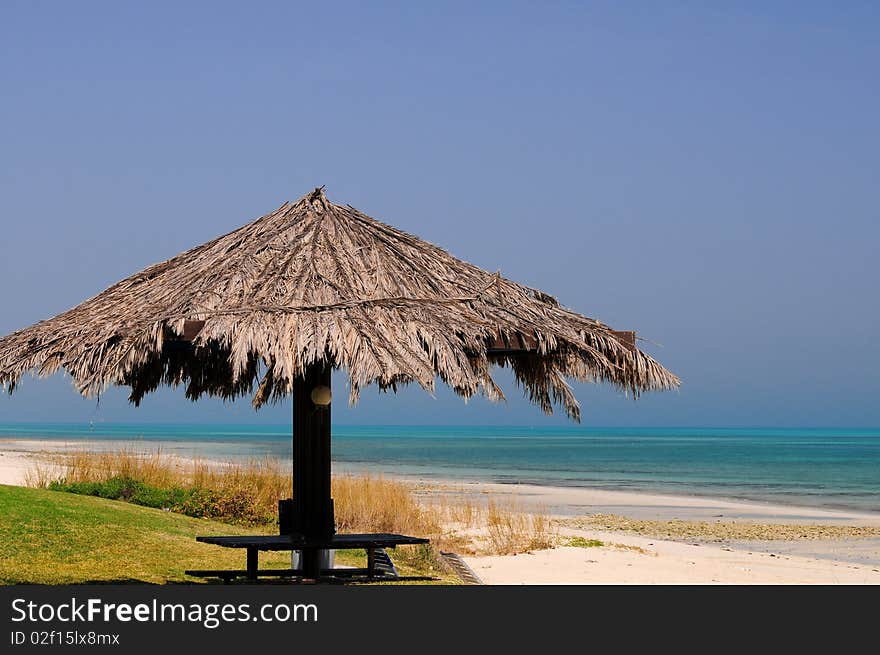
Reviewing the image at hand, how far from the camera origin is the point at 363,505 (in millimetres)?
10828

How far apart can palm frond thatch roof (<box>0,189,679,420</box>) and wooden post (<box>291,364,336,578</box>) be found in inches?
18.2

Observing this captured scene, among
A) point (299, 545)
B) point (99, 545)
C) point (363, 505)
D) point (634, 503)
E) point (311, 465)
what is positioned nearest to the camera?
point (299, 545)

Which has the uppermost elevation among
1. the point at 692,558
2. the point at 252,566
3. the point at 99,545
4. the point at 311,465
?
the point at 311,465

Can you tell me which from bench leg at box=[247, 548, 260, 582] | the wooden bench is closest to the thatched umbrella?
the wooden bench

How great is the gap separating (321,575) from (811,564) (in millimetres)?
6089

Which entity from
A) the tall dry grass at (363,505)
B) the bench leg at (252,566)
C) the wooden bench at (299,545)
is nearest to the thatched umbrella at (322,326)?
the wooden bench at (299,545)

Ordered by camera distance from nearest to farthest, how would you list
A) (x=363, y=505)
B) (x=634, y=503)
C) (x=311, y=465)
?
(x=311, y=465), (x=363, y=505), (x=634, y=503)

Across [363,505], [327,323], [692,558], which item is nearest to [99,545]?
[363,505]

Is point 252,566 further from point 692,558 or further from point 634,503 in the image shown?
point 634,503

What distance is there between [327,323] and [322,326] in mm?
37

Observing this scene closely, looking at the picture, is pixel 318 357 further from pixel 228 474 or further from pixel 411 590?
pixel 228 474

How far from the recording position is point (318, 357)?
514 centimetres

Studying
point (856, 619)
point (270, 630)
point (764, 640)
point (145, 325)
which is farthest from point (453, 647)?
point (145, 325)

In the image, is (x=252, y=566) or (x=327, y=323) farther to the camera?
(x=252, y=566)
